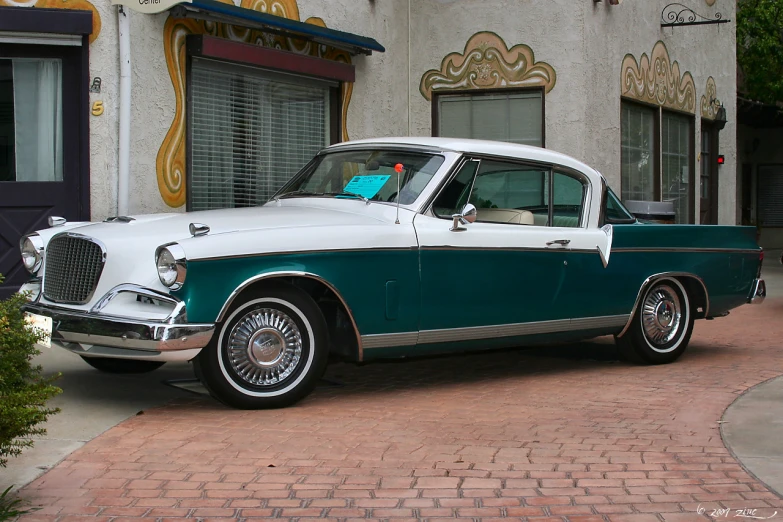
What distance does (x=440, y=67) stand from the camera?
1403 cm

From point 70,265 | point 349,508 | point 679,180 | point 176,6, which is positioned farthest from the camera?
point 679,180

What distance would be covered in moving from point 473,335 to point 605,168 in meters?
7.39

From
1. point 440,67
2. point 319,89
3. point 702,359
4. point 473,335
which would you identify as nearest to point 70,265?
point 473,335

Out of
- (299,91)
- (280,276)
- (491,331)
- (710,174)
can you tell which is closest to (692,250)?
(491,331)

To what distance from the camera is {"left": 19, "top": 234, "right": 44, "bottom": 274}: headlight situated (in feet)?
21.9

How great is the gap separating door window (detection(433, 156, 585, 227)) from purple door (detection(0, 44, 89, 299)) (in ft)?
13.2

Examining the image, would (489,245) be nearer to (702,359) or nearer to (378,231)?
(378,231)

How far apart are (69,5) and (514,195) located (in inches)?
178

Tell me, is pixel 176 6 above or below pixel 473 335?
above

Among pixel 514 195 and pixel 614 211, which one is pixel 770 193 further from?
pixel 514 195

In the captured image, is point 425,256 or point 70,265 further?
point 425,256

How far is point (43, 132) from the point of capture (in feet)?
32.2

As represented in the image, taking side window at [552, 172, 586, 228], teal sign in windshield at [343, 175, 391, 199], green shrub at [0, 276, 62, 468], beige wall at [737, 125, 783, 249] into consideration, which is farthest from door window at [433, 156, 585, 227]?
beige wall at [737, 125, 783, 249]

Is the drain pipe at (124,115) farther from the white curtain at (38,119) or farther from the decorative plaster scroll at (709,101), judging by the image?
the decorative plaster scroll at (709,101)
